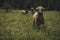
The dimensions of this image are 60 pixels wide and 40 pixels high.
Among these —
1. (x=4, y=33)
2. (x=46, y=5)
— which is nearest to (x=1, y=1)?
(x=46, y=5)

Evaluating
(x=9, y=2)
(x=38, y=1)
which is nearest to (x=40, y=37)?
(x=38, y=1)

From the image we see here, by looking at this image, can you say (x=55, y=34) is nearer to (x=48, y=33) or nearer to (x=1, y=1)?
(x=48, y=33)

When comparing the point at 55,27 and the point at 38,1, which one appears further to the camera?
the point at 38,1

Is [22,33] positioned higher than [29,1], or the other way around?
[29,1]

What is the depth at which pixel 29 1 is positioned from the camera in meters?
14.0

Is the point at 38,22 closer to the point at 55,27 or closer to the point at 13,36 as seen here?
the point at 55,27

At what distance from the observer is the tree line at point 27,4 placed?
13.6m

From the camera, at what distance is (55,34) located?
6641 millimetres

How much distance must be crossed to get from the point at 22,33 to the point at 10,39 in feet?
2.30

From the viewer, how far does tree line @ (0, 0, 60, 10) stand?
44.6 ft

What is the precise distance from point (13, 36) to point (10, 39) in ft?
0.99

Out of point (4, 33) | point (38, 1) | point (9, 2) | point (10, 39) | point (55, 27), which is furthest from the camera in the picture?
point (9, 2)

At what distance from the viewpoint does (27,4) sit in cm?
1402

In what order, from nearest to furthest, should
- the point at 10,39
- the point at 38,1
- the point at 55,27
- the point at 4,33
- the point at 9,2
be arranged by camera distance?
the point at 10,39 → the point at 4,33 → the point at 55,27 → the point at 38,1 → the point at 9,2
